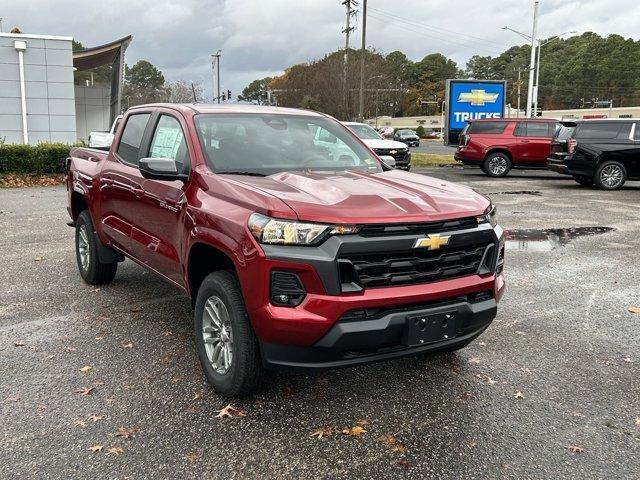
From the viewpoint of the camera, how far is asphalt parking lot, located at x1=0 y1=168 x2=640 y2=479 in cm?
294

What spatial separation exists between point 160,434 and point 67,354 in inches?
58.2

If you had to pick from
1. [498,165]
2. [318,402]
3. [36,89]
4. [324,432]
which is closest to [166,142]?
[318,402]

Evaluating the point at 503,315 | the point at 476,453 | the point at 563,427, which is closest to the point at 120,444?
the point at 476,453

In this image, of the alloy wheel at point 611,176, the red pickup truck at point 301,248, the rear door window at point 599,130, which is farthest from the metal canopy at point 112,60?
the red pickup truck at point 301,248

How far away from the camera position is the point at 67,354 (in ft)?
14.0

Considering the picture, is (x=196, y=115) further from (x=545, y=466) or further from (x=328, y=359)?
(x=545, y=466)

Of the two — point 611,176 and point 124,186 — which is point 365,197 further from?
point 611,176

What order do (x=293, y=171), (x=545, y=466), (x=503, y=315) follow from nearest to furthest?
(x=545, y=466), (x=293, y=171), (x=503, y=315)

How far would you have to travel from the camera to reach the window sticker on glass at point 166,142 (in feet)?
14.2

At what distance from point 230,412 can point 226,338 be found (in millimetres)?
422

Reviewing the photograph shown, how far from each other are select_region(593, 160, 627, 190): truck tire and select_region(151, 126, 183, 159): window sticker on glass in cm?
1322

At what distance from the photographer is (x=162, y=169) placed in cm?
384

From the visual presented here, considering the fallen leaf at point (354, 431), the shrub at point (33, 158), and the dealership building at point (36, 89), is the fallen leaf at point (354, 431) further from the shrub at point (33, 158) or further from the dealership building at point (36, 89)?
the dealership building at point (36, 89)

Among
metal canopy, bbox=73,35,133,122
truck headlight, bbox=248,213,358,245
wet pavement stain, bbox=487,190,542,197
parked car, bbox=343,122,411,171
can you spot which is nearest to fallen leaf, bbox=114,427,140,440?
truck headlight, bbox=248,213,358,245
